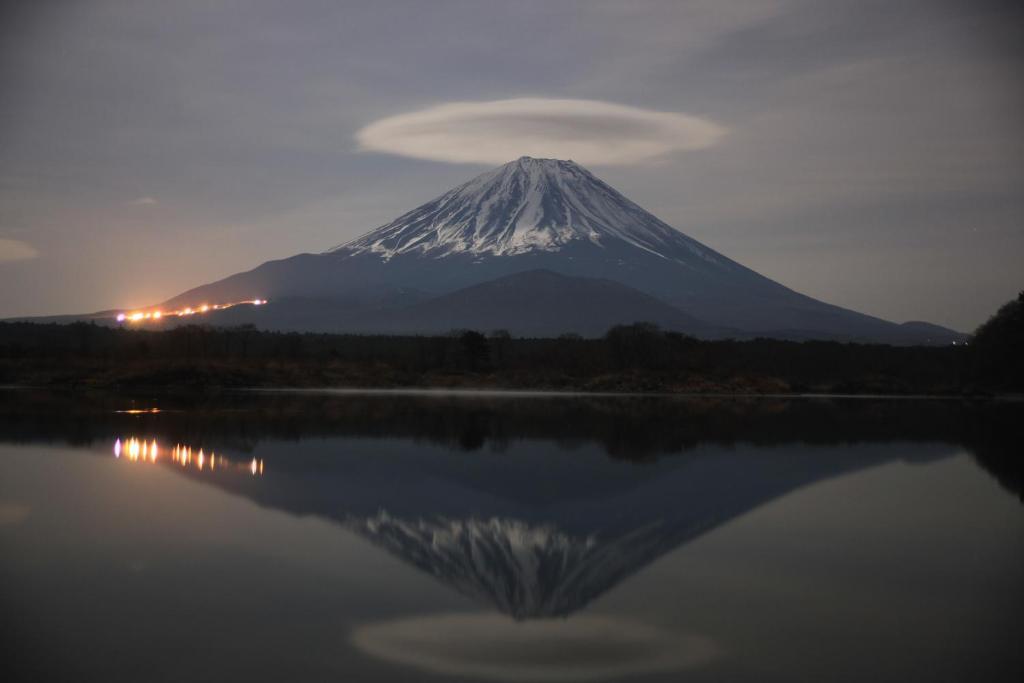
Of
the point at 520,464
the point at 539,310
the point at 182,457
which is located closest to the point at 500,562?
the point at 520,464

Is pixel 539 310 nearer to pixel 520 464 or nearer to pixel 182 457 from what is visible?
pixel 520 464

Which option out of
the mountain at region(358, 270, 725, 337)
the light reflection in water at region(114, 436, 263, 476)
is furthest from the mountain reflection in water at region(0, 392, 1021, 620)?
the mountain at region(358, 270, 725, 337)

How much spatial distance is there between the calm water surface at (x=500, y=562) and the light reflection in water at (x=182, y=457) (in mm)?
141

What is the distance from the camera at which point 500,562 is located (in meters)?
9.52

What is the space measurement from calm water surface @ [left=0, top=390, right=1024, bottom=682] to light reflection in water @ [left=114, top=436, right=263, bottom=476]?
0.14 meters

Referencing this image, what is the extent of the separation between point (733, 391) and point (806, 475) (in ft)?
119

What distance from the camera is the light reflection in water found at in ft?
53.4

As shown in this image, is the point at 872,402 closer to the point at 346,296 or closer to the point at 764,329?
the point at 764,329

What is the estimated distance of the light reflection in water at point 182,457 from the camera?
1628 centimetres

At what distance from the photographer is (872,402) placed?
4578cm

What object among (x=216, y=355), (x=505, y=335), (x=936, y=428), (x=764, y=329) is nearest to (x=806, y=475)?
(x=936, y=428)

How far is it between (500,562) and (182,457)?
9.51 meters

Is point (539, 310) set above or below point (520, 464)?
above

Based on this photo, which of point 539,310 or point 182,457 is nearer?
point 182,457
